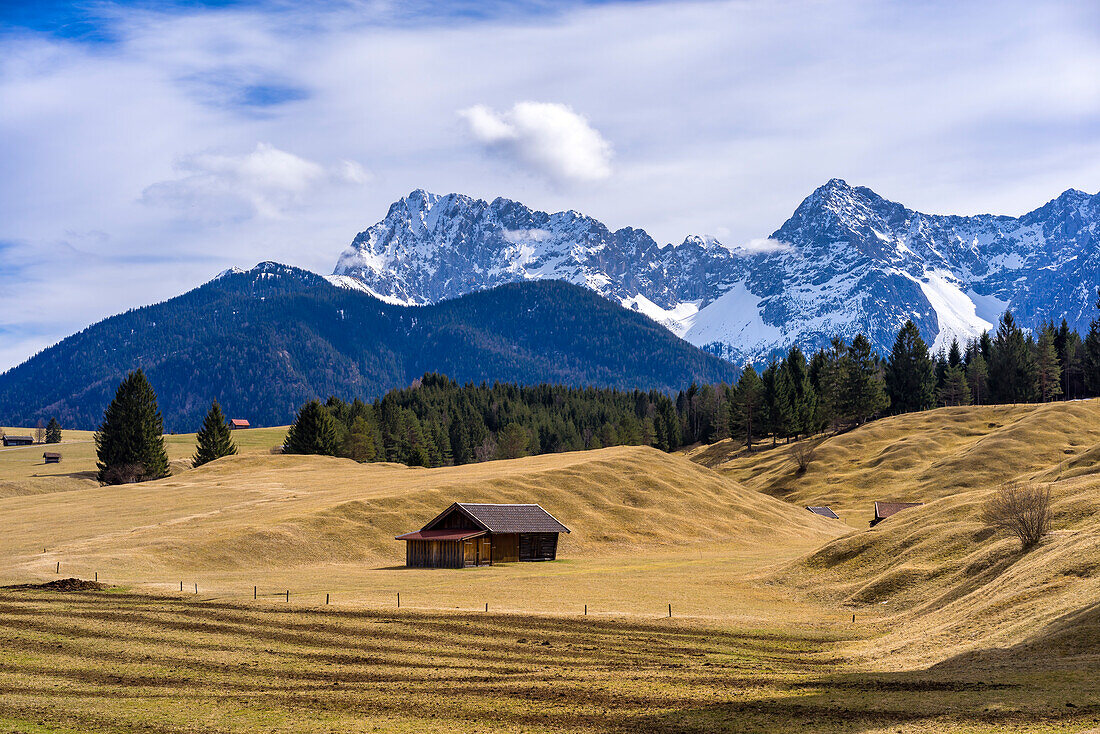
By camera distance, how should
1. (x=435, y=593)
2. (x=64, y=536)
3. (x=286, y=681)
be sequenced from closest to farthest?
(x=286, y=681) < (x=435, y=593) < (x=64, y=536)

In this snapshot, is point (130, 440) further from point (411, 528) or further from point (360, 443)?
point (411, 528)

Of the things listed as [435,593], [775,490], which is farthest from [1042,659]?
[775,490]

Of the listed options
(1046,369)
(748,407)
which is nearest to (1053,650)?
(748,407)

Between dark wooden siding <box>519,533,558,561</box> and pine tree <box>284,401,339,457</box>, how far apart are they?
8568cm

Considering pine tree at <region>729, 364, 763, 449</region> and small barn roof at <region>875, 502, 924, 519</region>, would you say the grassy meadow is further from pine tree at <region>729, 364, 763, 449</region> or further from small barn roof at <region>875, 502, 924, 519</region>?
pine tree at <region>729, 364, 763, 449</region>

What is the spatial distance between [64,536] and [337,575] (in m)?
28.0

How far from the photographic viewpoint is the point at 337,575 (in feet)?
221

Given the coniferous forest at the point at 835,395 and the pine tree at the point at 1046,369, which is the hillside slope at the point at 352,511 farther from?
the pine tree at the point at 1046,369

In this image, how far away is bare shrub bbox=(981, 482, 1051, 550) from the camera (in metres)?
46.6

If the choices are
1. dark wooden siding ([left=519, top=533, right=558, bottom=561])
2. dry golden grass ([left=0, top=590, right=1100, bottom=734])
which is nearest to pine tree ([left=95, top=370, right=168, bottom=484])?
dark wooden siding ([left=519, top=533, right=558, bottom=561])

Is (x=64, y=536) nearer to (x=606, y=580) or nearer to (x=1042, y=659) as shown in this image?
(x=606, y=580)

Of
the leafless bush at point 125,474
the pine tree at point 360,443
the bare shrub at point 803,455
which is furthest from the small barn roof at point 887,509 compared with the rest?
the leafless bush at point 125,474

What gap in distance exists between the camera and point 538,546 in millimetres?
87438

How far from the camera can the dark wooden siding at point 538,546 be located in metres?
86.8
